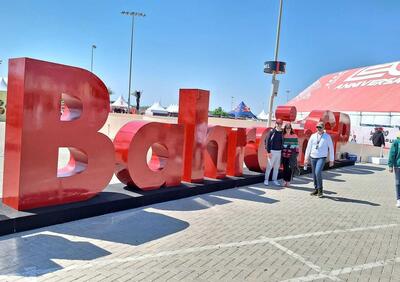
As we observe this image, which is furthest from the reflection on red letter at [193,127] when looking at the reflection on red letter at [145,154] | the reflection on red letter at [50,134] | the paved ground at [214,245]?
the reflection on red letter at [50,134]

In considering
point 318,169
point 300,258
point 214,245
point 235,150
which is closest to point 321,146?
point 318,169

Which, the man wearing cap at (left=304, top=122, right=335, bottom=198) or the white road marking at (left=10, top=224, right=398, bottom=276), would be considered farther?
the man wearing cap at (left=304, top=122, right=335, bottom=198)

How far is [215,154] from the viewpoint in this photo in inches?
356

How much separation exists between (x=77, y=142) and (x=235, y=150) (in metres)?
4.68

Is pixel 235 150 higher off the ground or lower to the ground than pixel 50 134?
lower

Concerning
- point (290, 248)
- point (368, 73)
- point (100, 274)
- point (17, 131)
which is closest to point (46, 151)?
point (17, 131)

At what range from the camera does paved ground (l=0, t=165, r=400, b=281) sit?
403cm

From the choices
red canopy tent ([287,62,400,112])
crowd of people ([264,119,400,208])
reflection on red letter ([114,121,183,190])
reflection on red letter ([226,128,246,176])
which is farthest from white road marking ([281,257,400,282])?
red canopy tent ([287,62,400,112])

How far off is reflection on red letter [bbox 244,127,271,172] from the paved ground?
3112 mm

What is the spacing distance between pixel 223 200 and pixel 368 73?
127ft

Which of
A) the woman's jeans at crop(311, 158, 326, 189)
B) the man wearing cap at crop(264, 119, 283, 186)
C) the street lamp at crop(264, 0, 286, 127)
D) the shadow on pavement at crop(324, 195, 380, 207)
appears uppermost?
the street lamp at crop(264, 0, 286, 127)

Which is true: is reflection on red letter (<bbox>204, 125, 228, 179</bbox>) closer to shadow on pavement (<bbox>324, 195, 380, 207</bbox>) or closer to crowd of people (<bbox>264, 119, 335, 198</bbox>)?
crowd of people (<bbox>264, 119, 335, 198</bbox>)

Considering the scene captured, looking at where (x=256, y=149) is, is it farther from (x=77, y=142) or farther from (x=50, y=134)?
(x=50, y=134)

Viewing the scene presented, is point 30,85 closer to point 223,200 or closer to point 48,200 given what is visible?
point 48,200
